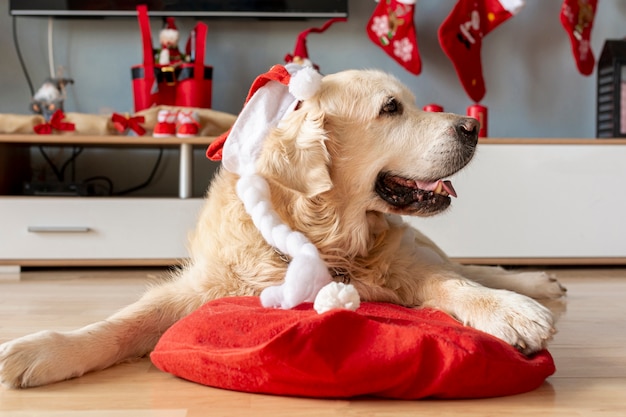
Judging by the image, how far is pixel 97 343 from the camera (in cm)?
131

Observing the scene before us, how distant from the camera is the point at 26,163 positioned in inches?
135

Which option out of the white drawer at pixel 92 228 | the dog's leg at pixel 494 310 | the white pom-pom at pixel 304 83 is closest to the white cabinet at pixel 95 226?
the white drawer at pixel 92 228

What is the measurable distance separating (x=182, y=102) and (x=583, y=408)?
2440 mm

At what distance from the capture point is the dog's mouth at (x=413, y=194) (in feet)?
5.04

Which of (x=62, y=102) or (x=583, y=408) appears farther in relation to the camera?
(x=62, y=102)

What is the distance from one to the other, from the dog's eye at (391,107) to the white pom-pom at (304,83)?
14 cm

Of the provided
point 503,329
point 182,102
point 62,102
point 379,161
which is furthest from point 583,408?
point 62,102

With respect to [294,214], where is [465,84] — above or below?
above

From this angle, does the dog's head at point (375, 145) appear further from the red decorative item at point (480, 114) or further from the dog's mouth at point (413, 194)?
the red decorative item at point (480, 114)

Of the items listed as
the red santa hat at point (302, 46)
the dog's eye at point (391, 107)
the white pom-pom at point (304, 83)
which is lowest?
the dog's eye at point (391, 107)

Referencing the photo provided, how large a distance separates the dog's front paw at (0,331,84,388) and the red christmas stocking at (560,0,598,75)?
2764mm

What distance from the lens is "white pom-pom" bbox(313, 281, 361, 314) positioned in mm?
1280

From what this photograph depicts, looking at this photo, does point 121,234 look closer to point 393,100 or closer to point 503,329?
point 393,100

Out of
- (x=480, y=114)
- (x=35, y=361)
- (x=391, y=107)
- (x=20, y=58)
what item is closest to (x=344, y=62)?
(x=480, y=114)
